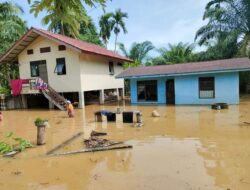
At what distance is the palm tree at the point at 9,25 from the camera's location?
923 inches

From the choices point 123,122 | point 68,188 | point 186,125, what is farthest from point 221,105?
point 68,188

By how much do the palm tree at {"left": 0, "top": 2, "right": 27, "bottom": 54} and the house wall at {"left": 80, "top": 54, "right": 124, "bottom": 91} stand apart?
8580mm

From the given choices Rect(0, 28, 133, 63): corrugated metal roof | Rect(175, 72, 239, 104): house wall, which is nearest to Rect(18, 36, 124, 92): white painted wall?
Rect(0, 28, 133, 63): corrugated metal roof

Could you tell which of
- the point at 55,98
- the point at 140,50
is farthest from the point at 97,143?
the point at 140,50

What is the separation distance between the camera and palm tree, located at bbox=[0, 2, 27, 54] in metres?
23.5

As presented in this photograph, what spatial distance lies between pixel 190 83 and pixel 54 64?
436 inches

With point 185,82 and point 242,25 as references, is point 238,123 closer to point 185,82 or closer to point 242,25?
point 185,82

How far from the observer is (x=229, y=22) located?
25.1 m

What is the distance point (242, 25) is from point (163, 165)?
76.1ft

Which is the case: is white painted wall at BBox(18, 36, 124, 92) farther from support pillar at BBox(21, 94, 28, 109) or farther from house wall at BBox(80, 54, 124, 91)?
support pillar at BBox(21, 94, 28, 109)

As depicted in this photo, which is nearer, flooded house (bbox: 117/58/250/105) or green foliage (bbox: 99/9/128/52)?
flooded house (bbox: 117/58/250/105)

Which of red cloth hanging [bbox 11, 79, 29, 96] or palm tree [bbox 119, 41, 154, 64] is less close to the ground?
palm tree [bbox 119, 41, 154, 64]

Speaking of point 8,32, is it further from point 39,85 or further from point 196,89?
point 196,89

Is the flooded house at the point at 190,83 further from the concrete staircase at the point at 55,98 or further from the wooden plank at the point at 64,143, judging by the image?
the wooden plank at the point at 64,143
